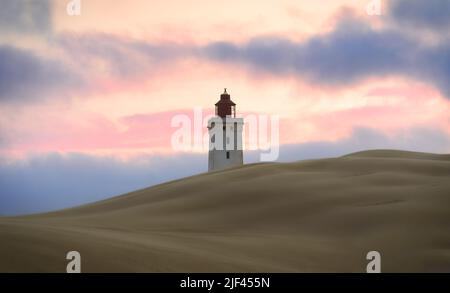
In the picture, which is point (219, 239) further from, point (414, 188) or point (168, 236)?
point (414, 188)

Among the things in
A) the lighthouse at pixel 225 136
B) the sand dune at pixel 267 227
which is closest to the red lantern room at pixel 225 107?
the lighthouse at pixel 225 136

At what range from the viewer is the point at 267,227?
702 inches

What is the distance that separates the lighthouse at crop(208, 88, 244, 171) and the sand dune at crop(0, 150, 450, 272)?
23.7 meters

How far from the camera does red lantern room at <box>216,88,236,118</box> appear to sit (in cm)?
5150

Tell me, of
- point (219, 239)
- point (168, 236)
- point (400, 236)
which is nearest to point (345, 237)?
point (400, 236)

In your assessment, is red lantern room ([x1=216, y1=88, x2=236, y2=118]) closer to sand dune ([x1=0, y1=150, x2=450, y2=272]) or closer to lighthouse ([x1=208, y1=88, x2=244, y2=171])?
lighthouse ([x1=208, y1=88, x2=244, y2=171])

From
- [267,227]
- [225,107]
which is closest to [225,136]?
[225,107]

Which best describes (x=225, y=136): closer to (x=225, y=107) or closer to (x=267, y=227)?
(x=225, y=107)

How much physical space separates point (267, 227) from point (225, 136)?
1331 inches

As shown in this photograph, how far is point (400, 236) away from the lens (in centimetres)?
1559

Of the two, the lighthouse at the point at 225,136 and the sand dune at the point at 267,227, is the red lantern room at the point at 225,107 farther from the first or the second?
the sand dune at the point at 267,227

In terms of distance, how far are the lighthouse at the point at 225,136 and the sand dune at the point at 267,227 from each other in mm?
23730

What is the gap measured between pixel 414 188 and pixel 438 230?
444cm

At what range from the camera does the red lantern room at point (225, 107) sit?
51.5 metres
